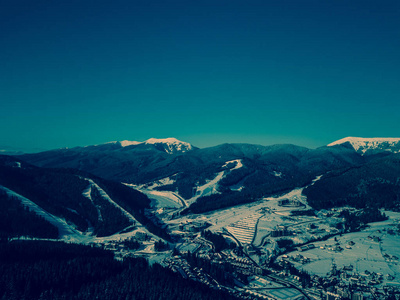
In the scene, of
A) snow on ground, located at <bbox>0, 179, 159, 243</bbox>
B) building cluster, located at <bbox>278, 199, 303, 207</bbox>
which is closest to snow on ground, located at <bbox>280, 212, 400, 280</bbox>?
building cluster, located at <bbox>278, 199, 303, 207</bbox>

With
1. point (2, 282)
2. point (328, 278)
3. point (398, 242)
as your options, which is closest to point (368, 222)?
point (398, 242)

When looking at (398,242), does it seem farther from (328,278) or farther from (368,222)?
(328,278)

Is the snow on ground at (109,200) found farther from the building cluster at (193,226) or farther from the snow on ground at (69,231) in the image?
the building cluster at (193,226)

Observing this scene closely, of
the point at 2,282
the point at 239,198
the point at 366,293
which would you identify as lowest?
the point at 366,293

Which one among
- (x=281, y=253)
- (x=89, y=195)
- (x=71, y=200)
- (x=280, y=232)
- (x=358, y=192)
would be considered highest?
(x=358, y=192)

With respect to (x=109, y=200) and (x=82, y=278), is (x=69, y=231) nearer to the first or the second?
(x=109, y=200)

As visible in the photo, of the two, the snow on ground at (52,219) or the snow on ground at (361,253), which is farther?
the snow on ground at (52,219)

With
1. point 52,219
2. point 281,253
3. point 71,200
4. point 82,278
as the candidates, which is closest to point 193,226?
point 281,253

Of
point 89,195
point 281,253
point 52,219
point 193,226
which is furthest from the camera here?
point 89,195

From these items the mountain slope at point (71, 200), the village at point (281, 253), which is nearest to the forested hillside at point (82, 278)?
the village at point (281, 253)

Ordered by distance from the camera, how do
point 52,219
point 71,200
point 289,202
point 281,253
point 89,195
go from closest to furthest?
point 281,253, point 52,219, point 71,200, point 89,195, point 289,202

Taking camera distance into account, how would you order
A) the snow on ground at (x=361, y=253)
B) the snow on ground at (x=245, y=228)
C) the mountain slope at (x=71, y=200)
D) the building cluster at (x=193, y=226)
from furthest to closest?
1. the building cluster at (x=193, y=226)
2. the mountain slope at (x=71, y=200)
3. the snow on ground at (x=245, y=228)
4. the snow on ground at (x=361, y=253)
